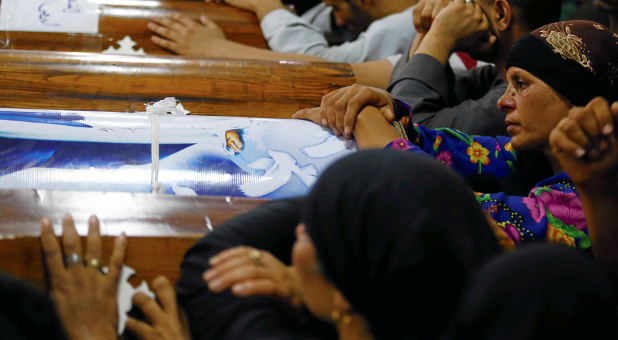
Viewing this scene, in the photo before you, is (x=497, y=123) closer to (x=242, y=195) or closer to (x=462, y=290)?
(x=242, y=195)

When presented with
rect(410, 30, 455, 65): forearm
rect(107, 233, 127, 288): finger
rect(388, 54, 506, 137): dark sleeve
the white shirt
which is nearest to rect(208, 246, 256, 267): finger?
rect(107, 233, 127, 288): finger

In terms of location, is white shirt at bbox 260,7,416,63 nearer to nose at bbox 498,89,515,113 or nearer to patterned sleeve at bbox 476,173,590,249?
nose at bbox 498,89,515,113

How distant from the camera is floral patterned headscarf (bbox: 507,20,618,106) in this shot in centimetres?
100

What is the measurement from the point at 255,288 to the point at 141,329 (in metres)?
0.14

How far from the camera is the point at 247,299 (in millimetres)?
645

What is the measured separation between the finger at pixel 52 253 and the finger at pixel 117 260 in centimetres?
5

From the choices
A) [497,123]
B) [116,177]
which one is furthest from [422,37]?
[116,177]

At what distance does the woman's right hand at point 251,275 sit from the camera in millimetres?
641

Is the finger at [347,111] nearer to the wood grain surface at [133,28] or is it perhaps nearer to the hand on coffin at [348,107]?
the hand on coffin at [348,107]

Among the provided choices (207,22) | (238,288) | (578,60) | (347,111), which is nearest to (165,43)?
(207,22)

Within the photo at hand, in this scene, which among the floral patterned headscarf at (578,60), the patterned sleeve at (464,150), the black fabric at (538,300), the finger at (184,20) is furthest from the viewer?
the finger at (184,20)

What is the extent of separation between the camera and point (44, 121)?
Answer: 3.28 ft

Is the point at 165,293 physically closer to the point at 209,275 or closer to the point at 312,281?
the point at 209,275

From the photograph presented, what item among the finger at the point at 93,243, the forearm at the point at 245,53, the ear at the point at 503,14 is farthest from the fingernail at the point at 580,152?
the forearm at the point at 245,53
